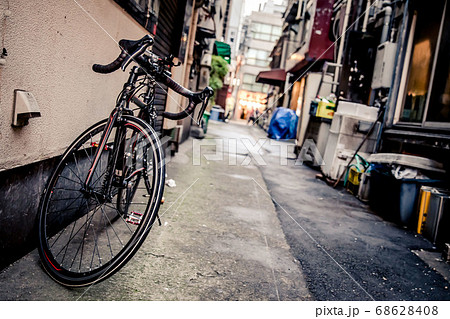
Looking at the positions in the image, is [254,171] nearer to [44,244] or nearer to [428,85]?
[428,85]

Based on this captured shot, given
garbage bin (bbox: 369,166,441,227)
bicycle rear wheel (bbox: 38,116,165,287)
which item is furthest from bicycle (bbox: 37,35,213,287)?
garbage bin (bbox: 369,166,441,227)

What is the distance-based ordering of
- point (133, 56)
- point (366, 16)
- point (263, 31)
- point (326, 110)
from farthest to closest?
point (263, 31)
point (366, 16)
point (326, 110)
point (133, 56)

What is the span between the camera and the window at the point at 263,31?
52.6 meters

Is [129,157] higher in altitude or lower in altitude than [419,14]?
lower

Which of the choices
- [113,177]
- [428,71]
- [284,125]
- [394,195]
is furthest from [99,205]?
[284,125]

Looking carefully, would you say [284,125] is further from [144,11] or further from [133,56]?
[133,56]

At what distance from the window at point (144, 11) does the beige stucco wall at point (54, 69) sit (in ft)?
1.44

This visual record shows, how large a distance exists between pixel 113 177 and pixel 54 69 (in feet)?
2.96

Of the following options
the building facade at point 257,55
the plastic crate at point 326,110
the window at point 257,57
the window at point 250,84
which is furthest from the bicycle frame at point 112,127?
the window at point 257,57

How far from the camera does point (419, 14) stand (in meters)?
6.97

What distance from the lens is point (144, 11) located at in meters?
4.66

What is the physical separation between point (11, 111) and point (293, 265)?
98.6 inches

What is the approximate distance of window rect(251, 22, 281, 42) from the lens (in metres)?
52.6
